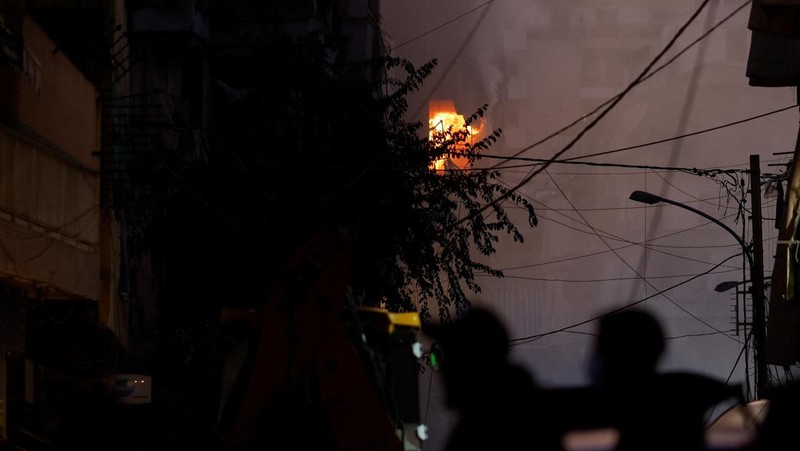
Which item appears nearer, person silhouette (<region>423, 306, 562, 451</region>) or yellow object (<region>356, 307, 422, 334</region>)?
yellow object (<region>356, 307, 422, 334</region>)

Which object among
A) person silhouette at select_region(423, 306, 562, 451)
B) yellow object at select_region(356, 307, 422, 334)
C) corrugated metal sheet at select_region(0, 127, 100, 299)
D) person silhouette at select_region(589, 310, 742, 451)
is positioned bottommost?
person silhouette at select_region(423, 306, 562, 451)

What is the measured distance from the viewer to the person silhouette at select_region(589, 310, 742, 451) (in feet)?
32.9

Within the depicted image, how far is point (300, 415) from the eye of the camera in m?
8.52

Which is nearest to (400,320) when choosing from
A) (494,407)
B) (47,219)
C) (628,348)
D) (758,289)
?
(628,348)

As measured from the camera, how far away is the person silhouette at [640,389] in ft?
32.9

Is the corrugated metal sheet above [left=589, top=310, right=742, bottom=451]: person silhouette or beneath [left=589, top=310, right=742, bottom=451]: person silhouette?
above

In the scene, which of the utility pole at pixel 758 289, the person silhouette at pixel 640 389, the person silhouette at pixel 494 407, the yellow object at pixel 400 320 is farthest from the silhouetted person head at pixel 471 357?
the utility pole at pixel 758 289

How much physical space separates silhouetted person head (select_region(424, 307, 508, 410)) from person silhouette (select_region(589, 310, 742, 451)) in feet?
7.07

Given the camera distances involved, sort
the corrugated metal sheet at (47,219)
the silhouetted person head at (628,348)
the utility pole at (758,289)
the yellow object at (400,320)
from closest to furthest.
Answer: the yellow object at (400,320), the silhouetted person head at (628,348), the corrugated metal sheet at (47,219), the utility pole at (758,289)

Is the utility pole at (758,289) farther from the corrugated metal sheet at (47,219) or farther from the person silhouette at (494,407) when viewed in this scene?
the corrugated metal sheet at (47,219)

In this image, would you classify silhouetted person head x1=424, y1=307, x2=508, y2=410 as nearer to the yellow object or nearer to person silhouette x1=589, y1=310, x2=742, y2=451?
person silhouette x1=589, y1=310, x2=742, y2=451

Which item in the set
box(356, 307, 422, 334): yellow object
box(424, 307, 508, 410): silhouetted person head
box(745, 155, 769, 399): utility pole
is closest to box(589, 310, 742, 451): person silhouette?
box(356, 307, 422, 334): yellow object

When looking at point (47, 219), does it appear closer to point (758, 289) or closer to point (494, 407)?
point (494, 407)

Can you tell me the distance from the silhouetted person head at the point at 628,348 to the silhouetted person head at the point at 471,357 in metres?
2.20
